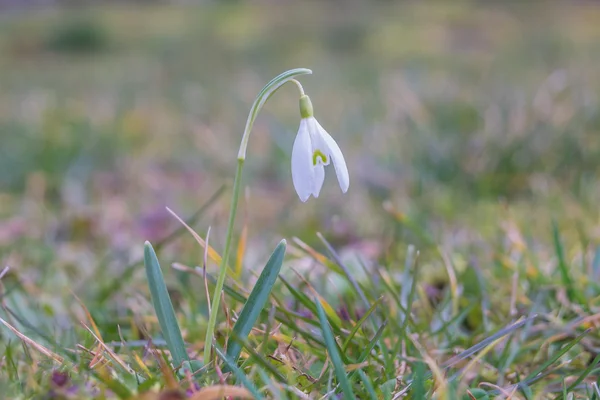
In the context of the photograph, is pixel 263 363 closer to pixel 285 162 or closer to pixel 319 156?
pixel 319 156

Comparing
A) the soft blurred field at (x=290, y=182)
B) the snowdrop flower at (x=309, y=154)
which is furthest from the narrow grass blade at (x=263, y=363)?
the soft blurred field at (x=290, y=182)

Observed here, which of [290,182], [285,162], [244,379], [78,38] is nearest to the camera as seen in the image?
[244,379]

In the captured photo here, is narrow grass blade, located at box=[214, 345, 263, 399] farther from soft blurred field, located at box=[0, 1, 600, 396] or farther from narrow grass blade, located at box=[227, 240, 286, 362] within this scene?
soft blurred field, located at box=[0, 1, 600, 396]

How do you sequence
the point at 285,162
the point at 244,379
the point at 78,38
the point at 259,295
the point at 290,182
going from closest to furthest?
1. the point at 244,379
2. the point at 259,295
3. the point at 290,182
4. the point at 285,162
5. the point at 78,38

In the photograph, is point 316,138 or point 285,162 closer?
point 316,138

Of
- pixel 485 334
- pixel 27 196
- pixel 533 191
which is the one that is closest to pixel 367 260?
pixel 485 334

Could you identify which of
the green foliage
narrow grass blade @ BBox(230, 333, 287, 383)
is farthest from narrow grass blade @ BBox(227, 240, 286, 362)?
the green foliage

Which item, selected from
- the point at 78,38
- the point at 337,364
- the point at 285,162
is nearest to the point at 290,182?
the point at 285,162
